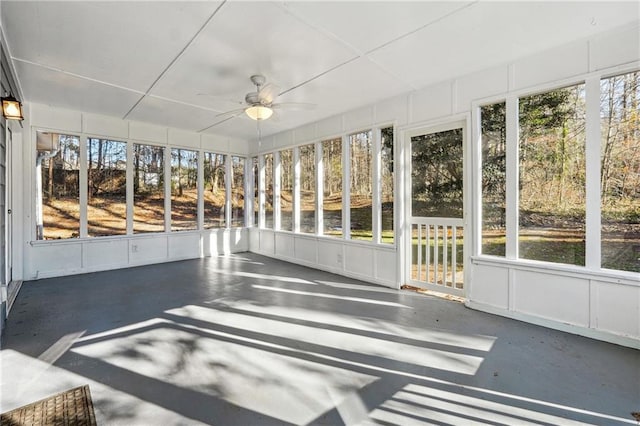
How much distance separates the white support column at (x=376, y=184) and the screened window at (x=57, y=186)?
5477 millimetres

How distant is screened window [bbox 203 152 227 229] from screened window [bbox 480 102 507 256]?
5986 mm

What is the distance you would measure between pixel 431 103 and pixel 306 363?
3765 millimetres

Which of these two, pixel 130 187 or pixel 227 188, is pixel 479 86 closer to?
pixel 227 188

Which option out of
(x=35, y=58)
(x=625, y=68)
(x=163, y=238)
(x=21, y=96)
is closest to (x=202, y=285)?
(x=163, y=238)

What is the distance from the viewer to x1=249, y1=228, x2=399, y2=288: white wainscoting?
4840mm

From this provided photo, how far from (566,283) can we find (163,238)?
7.01 metres

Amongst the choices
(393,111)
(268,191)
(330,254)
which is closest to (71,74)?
(268,191)

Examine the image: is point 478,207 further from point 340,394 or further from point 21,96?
point 21,96

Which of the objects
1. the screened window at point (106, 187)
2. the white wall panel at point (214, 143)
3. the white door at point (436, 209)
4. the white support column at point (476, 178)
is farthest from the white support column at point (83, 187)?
the white support column at point (476, 178)

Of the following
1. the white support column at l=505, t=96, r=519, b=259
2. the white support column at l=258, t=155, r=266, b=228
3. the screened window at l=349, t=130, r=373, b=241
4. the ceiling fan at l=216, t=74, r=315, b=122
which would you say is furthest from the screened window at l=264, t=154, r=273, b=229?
the white support column at l=505, t=96, r=519, b=259

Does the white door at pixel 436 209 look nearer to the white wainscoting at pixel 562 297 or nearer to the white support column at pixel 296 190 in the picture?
the white wainscoting at pixel 562 297

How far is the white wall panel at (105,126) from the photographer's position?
5.60 meters

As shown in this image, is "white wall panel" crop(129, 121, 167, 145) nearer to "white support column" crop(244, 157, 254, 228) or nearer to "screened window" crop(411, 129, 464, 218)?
"white support column" crop(244, 157, 254, 228)

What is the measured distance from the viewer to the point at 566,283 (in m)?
3.12
